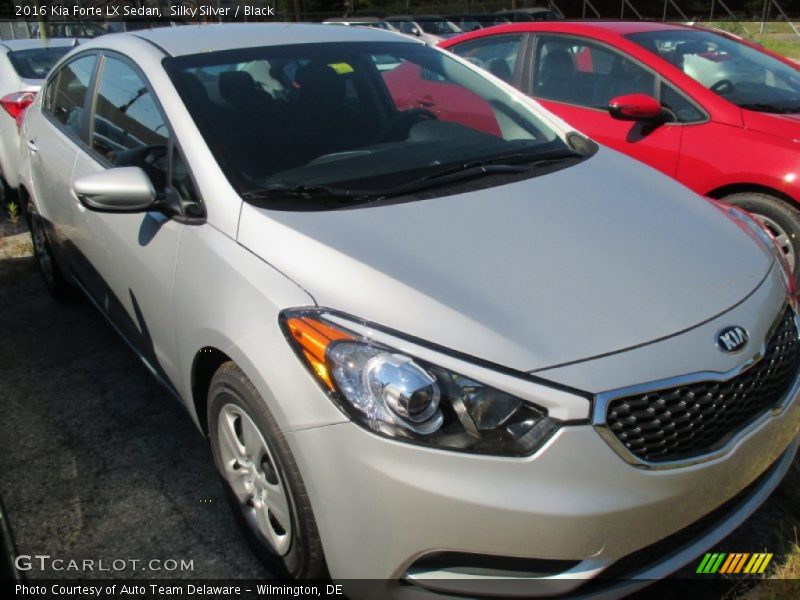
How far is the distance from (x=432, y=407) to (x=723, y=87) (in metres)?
3.46

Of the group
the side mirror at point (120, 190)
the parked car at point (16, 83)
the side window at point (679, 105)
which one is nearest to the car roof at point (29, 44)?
the parked car at point (16, 83)

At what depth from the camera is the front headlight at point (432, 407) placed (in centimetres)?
167

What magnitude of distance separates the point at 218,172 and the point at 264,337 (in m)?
0.67

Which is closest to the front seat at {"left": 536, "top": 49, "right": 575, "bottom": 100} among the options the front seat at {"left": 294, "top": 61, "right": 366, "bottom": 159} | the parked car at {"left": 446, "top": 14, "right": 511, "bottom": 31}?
the front seat at {"left": 294, "top": 61, "right": 366, "bottom": 159}

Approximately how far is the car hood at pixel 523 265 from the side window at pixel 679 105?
70.9 inches

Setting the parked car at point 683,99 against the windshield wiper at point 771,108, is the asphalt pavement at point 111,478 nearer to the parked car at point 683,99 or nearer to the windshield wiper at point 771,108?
the parked car at point 683,99

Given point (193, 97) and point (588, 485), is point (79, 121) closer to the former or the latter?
point (193, 97)

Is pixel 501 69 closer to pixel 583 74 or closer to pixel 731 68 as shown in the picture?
pixel 583 74

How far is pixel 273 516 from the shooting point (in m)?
2.15

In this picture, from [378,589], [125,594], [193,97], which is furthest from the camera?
[193,97]

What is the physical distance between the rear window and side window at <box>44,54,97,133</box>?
322 centimetres

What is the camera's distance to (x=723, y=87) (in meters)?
4.22

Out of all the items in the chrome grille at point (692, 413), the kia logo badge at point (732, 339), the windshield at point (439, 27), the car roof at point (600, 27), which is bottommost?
the windshield at point (439, 27)

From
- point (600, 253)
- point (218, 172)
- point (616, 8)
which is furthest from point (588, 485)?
point (616, 8)
